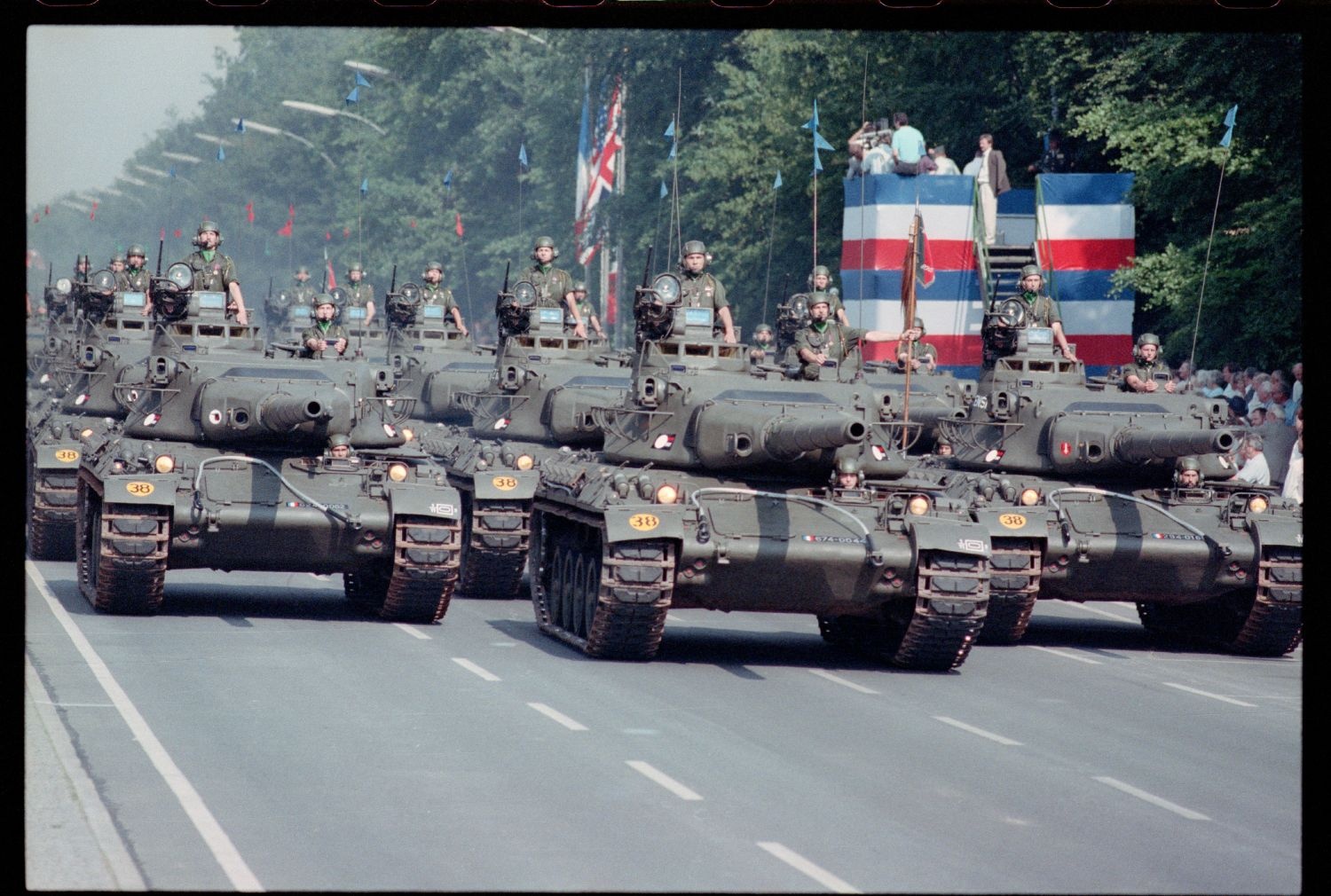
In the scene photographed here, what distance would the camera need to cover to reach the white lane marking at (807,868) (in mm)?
10125

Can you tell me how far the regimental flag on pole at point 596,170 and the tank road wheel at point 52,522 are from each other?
30.3 ft

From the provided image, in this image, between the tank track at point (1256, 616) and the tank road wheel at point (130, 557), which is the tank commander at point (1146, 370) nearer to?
the tank track at point (1256, 616)

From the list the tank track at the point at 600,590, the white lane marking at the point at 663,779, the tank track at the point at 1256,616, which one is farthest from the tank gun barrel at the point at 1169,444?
the white lane marking at the point at 663,779

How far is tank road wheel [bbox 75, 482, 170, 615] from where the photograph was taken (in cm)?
1916

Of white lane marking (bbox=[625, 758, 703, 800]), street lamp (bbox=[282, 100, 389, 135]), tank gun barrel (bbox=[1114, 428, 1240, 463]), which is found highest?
street lamp (bbox=[282, 100, 389, 135])

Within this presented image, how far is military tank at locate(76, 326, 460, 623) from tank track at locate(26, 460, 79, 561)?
3266 mm

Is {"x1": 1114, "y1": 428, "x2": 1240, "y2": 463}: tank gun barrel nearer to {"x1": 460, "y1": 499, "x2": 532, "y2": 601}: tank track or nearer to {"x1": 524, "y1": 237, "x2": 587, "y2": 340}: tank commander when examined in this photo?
{"x1": 460, "y1": 499, "x2": 532, "y2": 601}: tank track

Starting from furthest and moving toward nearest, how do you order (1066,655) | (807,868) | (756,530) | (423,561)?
(1066,655), (423,561), (756,530), (807,868)

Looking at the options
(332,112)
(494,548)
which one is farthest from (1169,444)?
(332,112)

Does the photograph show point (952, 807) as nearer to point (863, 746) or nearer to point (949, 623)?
point (863, 746)

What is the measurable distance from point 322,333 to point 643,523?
25.4 feet

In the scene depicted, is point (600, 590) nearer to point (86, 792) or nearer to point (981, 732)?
point (981, 732)

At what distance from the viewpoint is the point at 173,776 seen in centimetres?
1259

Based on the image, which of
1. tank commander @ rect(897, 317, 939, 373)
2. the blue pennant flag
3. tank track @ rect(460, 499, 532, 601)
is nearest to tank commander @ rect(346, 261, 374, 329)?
tank commander @ rect(897, 317, 939, 373)
